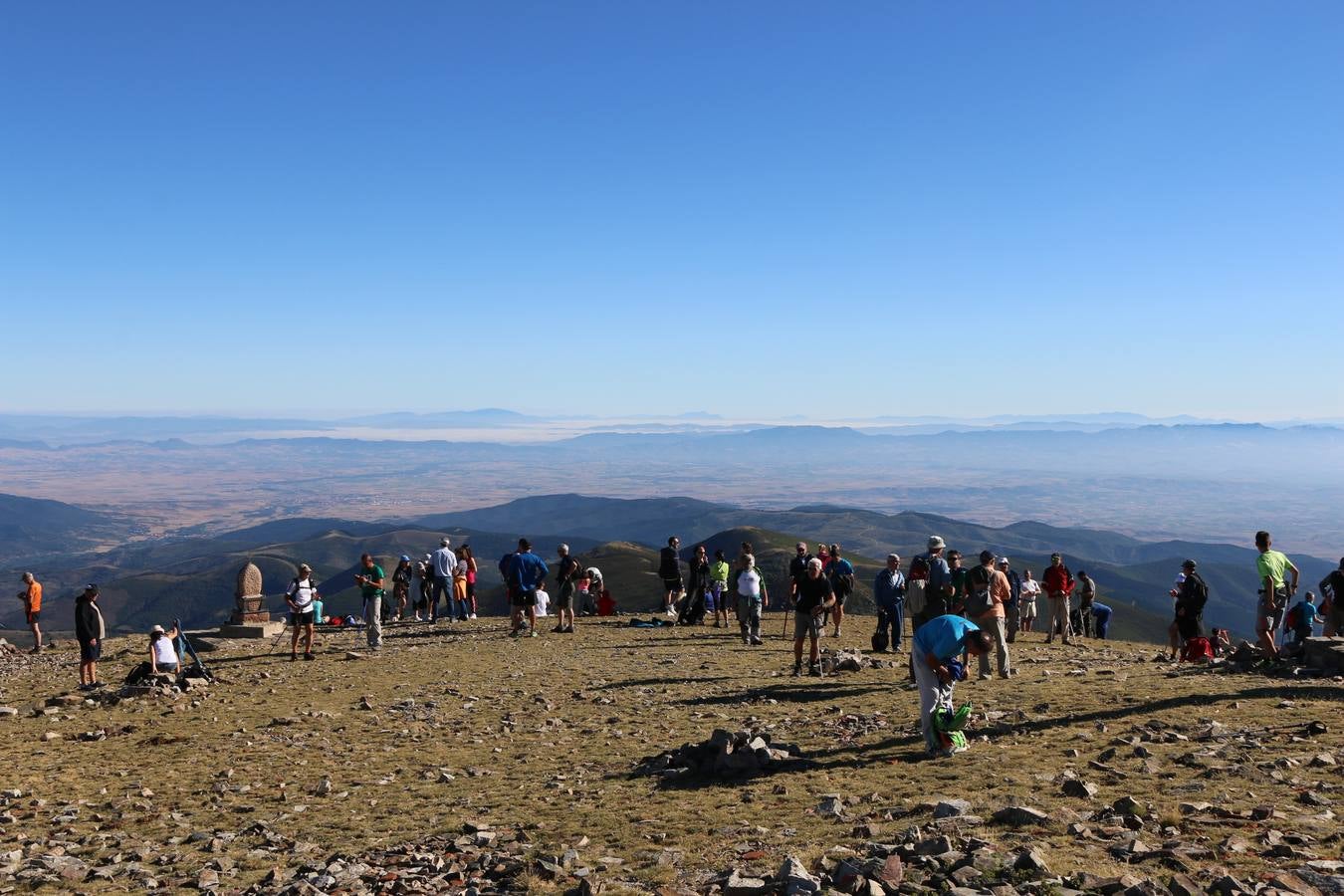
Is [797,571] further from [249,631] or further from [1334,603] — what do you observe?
[249,631]

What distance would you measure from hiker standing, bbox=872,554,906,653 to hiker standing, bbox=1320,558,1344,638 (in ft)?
26.2

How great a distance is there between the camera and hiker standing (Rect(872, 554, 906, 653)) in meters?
20.5

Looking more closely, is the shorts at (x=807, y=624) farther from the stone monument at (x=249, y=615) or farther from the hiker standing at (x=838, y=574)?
the stone monument at (x=249, y=615)

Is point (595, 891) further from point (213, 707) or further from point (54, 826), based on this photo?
point (213, 707)

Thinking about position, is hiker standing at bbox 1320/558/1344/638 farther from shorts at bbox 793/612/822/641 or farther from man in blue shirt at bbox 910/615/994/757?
man in blue shirt at bbox 910/615/994/757

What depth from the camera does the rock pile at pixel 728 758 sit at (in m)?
10.8

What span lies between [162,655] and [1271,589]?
2085cm

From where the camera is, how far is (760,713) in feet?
47.7

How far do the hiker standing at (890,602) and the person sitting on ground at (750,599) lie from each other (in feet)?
9.62

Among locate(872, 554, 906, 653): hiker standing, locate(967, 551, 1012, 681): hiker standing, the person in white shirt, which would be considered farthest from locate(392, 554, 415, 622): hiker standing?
locate(967, 551, 1012, 681): hiker standing

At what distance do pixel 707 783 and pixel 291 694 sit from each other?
10.5 metres

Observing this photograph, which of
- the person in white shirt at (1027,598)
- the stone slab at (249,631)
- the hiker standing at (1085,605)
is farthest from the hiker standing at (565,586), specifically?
the hiker standing at (1085,605)

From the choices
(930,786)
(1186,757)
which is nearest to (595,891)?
(930,786)

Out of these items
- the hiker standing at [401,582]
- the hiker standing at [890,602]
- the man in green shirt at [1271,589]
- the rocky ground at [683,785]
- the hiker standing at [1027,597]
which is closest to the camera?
the rocky ground at [683,785]
